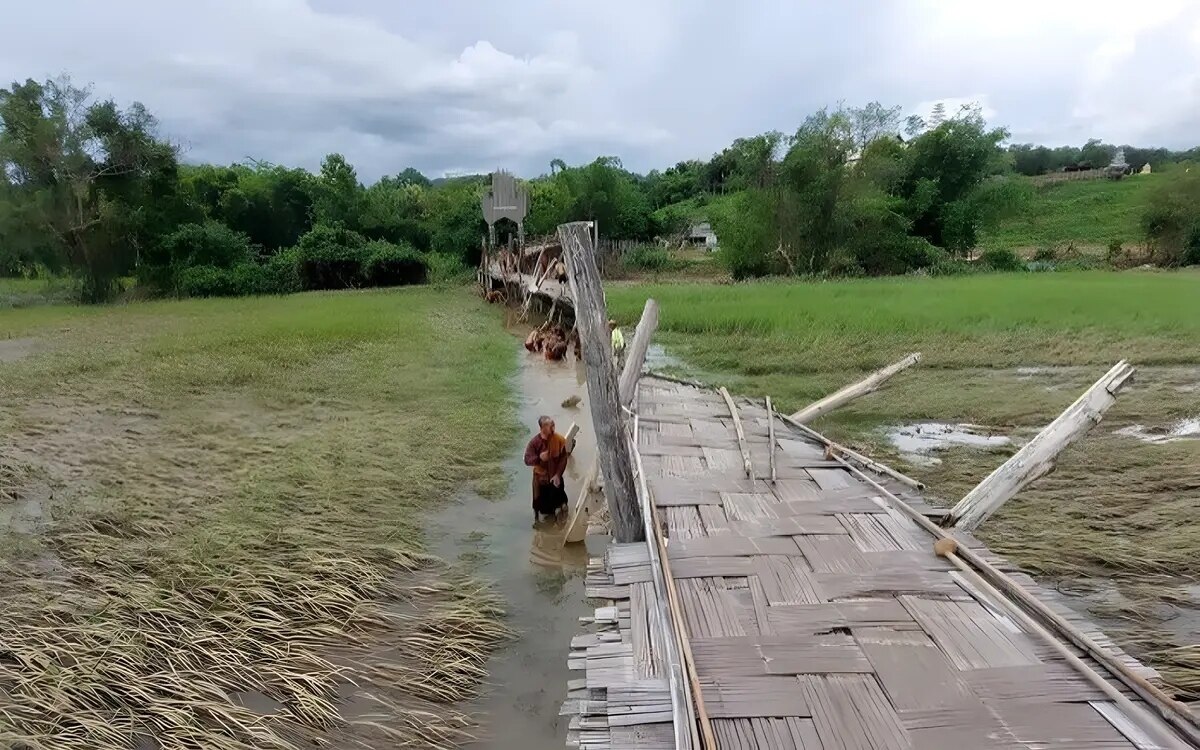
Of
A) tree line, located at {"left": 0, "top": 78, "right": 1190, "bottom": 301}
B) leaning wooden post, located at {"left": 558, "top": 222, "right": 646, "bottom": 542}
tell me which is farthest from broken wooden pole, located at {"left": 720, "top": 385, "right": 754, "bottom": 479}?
tree line, located at {"left": 0, "top": 78, "right": 1190, "bottom": 301}

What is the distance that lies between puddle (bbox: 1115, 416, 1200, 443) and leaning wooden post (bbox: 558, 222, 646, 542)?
564 cm

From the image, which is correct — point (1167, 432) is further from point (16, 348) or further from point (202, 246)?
point (202, 246)

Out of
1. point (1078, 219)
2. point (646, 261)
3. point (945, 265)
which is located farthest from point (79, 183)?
point (1078, 219)

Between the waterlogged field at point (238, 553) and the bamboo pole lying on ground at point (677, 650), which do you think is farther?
the waterlogged field at point (238, 553)

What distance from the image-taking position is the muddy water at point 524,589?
346cm

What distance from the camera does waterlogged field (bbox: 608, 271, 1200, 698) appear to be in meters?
4.34

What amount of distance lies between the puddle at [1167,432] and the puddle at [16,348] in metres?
14.2

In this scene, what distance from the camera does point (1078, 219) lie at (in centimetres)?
3272

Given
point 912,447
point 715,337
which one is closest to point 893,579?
point 912,447

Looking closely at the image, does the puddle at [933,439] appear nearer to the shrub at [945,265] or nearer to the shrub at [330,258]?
the shrub at [945,265]

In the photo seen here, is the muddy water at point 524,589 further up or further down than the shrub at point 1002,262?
further down

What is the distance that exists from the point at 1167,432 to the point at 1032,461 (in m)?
4.70

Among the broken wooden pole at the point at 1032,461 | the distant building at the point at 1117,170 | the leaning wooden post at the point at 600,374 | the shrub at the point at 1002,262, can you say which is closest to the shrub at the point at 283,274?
the leaning wooden post at the point at 600,374

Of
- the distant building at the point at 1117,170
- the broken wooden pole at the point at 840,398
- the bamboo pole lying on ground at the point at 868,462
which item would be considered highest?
the distant building at the point at 1117,170
